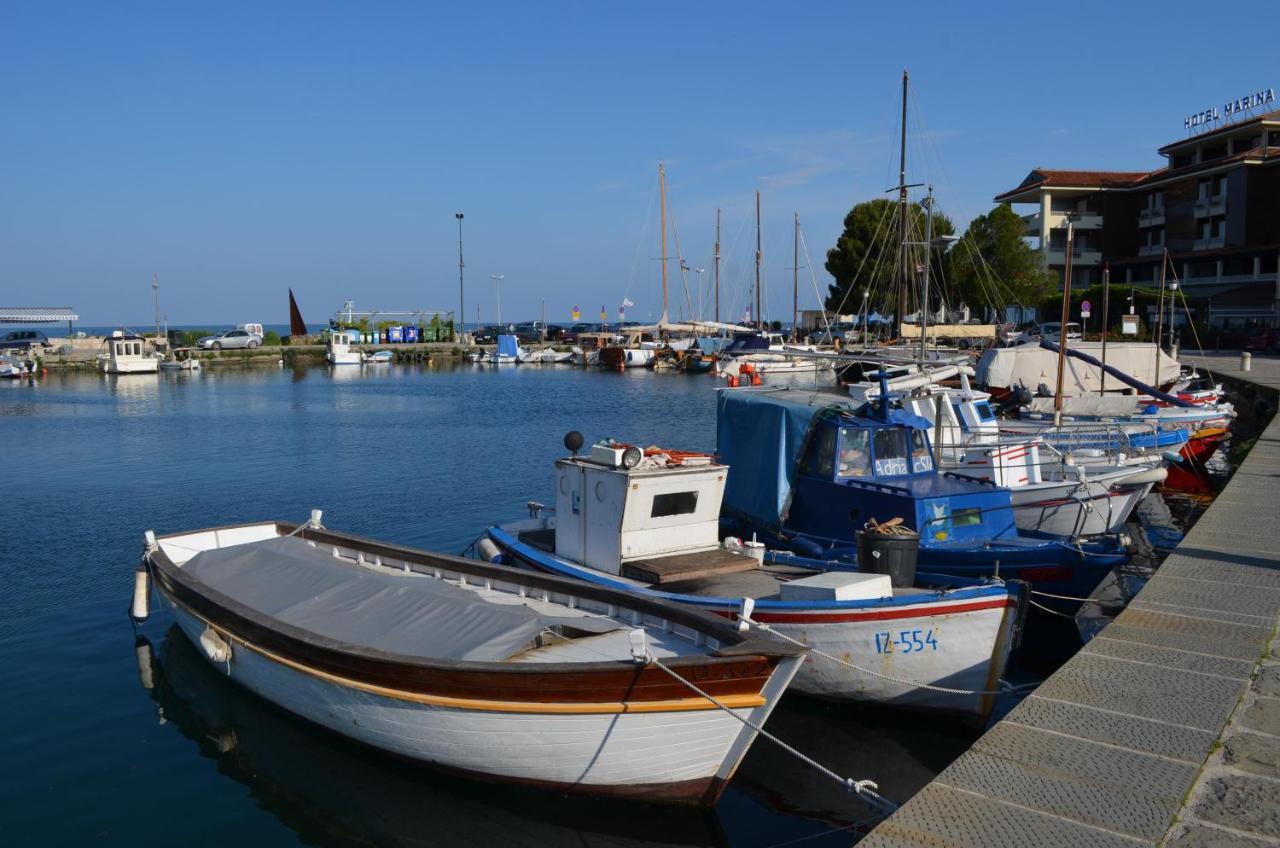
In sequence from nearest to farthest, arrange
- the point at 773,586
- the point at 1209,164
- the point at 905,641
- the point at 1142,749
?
the point at 1142,749
the point at 905,641
the point at 773,586
the point at 1209,164

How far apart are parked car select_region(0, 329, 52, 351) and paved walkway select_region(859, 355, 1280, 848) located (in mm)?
99944

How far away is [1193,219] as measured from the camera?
6612 centimetres

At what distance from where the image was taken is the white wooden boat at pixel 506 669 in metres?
9.28

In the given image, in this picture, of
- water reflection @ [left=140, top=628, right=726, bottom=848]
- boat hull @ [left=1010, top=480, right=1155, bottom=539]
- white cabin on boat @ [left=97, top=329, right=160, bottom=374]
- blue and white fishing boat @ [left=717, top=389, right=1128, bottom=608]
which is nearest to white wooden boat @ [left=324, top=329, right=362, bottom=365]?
white cabin on boat @ [left=97, top=329, right=160, bottom=374]

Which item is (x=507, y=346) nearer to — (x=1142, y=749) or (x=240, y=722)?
(x=240, y=722)

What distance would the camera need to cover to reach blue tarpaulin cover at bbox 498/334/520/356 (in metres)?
102

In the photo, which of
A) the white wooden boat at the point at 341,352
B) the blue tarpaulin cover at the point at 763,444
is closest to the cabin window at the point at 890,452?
the blue tarpaulin cover at the point at 763,444

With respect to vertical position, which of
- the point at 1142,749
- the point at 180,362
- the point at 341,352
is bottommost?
the point at 1142,749

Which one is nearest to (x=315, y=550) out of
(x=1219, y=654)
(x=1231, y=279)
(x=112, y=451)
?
(x=1219, y=654)

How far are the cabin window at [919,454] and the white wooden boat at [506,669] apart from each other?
6.98 metres

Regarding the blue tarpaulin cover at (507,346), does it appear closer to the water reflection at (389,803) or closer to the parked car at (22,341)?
the parked car at (22,341)

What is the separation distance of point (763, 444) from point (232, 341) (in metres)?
96.7

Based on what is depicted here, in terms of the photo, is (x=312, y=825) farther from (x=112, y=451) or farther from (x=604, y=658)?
(x=112, y=451)

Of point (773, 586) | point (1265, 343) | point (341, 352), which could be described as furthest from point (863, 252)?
point (773, 586)
